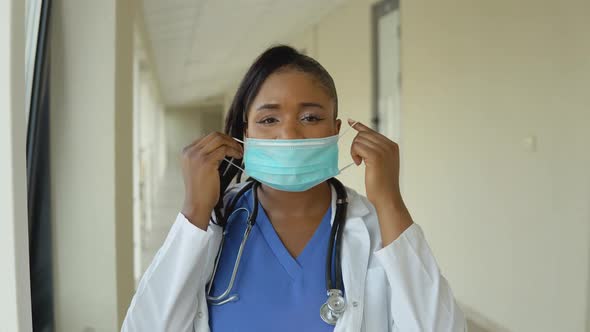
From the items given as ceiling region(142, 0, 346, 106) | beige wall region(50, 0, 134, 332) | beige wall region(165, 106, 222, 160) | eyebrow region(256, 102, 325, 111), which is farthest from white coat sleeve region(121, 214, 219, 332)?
beige wall region(165, 106, 222, 160)

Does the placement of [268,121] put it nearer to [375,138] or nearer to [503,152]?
[375,138]

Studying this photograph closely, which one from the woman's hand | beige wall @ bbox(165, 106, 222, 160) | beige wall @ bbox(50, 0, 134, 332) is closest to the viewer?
the woman's hand

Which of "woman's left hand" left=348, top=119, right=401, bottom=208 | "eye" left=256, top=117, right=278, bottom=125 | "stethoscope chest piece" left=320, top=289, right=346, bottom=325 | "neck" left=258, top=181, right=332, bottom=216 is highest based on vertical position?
"eye" left=256, top=117, right=278, bottom=125

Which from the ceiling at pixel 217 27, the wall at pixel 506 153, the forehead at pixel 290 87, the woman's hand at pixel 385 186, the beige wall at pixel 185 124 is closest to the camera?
the woman's hand at pixel 385 186

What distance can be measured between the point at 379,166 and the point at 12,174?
2.57 ft

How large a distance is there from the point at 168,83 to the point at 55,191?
773 centimetres

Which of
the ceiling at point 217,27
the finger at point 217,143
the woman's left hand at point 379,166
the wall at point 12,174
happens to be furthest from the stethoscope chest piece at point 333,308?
the ceiling at point 217,27

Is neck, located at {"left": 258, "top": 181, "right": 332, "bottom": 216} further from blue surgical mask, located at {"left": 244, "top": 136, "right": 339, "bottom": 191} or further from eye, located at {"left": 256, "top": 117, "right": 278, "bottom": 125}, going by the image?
eye, located at {"left": 256, "top": 117, "right": 278, "bottom": 125}

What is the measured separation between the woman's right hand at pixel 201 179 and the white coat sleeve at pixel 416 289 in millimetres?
413

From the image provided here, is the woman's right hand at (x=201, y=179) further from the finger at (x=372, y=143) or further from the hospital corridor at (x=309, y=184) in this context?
the finger at (x=372, y=143)

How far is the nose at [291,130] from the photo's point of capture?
1.16 m

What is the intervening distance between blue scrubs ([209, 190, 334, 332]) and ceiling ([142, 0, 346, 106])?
2030mm

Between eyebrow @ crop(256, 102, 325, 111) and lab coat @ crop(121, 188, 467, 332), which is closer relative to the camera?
lab coat @ crop(121, 188, 467, 332)

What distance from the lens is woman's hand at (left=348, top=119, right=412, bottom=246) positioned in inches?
40.6
